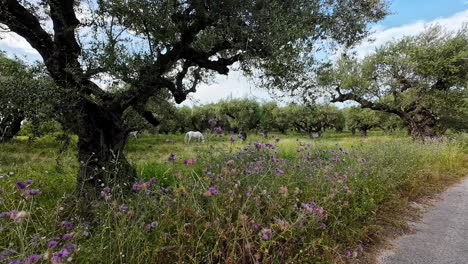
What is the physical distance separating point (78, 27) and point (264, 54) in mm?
3214

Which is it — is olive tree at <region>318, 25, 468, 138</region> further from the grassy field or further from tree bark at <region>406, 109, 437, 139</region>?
the grassy field

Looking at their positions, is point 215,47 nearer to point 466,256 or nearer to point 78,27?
point 78,27

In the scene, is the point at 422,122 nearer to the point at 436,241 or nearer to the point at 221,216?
the point at 436,241

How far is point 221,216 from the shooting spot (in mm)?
2434

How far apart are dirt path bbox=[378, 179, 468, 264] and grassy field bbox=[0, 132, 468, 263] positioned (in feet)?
0.99

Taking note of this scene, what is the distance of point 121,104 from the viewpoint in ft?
16.1

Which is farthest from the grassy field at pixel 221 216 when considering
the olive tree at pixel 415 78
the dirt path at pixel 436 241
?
the olive tree at pixel 415 78

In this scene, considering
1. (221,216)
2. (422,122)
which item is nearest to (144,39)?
(221,216)

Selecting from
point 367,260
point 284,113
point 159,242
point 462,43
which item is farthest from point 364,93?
point 284,113

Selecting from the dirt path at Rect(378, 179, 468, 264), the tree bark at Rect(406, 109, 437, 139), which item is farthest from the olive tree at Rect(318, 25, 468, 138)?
the dirt path at Rect(378, 179, 468, 264)

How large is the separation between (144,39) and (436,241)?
5.47m

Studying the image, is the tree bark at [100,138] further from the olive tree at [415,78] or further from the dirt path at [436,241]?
the olive tree at [415,78]

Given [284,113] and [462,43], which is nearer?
[462,43]

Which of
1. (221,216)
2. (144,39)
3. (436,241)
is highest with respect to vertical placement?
(144,39)
